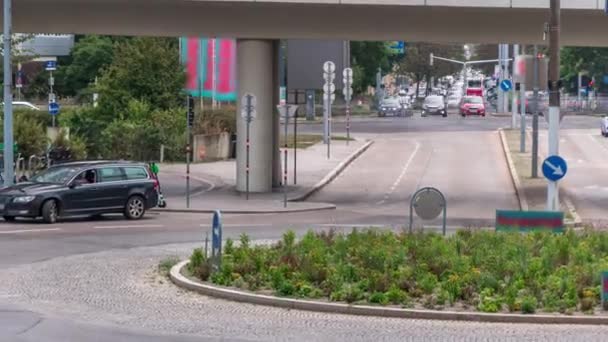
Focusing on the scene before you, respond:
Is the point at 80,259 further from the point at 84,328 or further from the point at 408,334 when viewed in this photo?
the point at 408,334

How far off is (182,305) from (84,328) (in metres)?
2.28

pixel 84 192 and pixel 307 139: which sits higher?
pixel 84 192

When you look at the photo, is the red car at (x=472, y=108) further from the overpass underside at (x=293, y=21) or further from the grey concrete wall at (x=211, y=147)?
the overpass underside at (x=293, y=21)

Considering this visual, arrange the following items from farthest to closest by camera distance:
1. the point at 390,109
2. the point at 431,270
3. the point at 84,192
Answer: the point at 390,109, the point at 84,192, the point at 431,270

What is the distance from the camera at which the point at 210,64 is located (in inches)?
2798

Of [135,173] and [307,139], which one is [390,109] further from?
[135,173]

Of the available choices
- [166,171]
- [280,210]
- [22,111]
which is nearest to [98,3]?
[280,210]

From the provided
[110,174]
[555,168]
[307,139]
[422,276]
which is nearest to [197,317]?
[422,276]

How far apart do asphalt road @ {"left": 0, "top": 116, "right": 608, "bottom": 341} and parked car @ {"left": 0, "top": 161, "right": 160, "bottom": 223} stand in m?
0.42

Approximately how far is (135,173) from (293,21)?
327 inches

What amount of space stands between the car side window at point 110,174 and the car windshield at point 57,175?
68 centimetres

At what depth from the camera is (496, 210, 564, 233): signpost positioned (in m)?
23.1

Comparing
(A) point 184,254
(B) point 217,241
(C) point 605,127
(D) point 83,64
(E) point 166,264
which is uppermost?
(D) point 83,64

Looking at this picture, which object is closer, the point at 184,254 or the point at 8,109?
the point at 184,254
